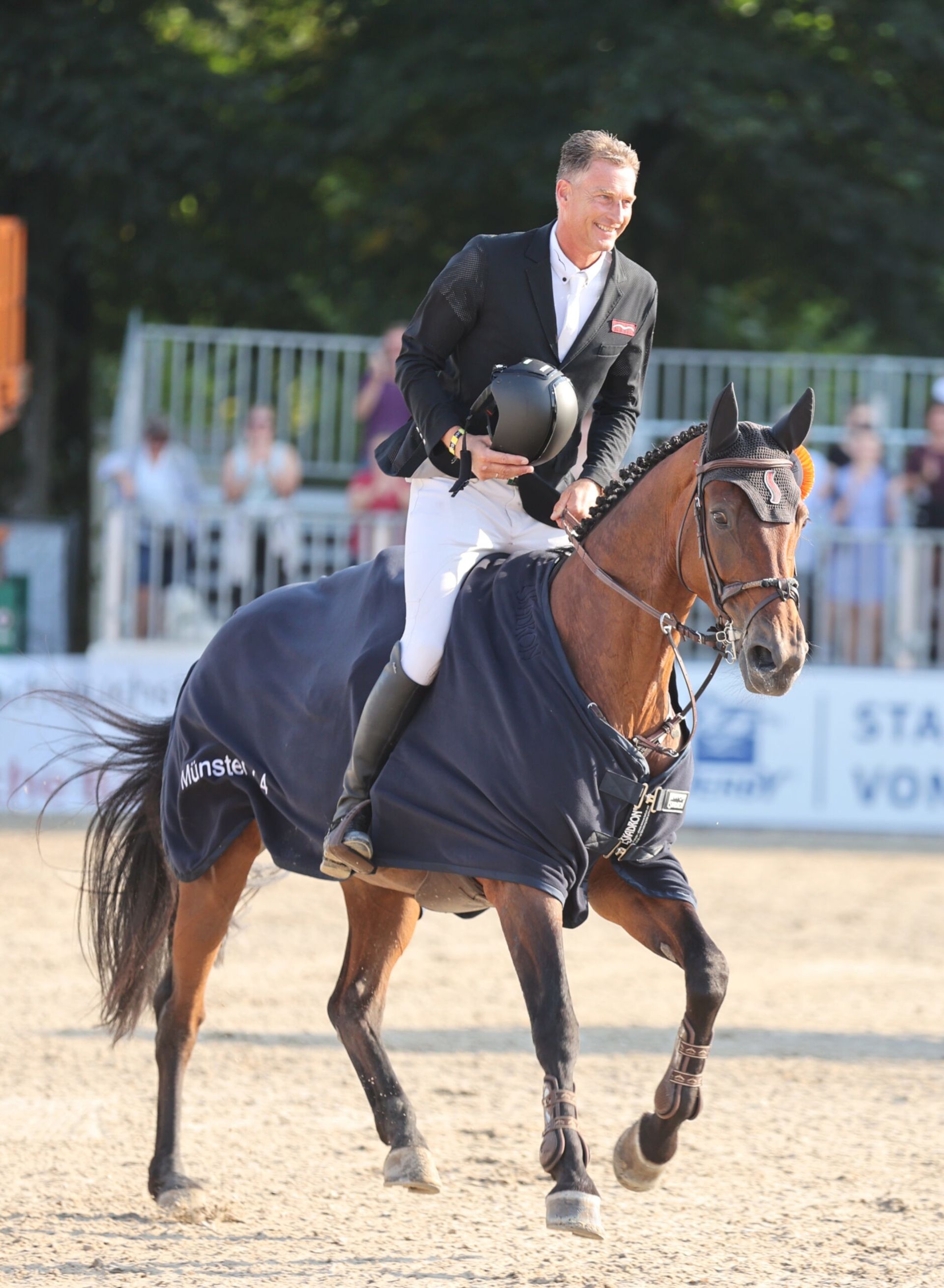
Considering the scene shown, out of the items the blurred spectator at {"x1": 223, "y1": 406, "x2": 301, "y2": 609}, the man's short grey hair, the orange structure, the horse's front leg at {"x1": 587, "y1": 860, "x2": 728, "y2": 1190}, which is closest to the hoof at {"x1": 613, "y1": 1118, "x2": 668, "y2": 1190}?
the horse's front leg at {"x1": 587, "y1": 860, "x2": 728, "y2": 1190}

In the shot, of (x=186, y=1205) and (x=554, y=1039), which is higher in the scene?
(x=554, y=1039)

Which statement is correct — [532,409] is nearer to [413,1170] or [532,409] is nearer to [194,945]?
[413,1170]

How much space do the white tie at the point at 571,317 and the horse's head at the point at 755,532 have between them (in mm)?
608

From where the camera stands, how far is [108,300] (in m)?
18.7

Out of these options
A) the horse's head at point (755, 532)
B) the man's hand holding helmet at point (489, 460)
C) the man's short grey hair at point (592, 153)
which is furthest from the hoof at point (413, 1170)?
the man's short grey hair at point (592, 153)

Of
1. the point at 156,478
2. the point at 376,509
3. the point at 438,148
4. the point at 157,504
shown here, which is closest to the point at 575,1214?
the point at 376,509

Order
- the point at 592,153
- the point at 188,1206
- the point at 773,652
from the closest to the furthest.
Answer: the point at 773,652 < the point at 592,153 < the point at 188,1206

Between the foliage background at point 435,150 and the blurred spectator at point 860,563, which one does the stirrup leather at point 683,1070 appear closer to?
the blurred spectator at point 860,563

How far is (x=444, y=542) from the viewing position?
4543 millimetres

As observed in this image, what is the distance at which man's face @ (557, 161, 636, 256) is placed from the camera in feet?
14.1

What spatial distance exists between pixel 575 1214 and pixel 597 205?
8.01 ft

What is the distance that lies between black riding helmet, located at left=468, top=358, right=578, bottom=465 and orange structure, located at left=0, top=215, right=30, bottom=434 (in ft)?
34.1

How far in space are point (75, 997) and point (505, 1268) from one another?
365 cm

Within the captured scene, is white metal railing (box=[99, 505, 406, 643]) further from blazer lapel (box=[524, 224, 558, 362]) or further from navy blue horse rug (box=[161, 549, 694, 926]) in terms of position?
blazer lapel (box=[524, 224, 558, 362])
